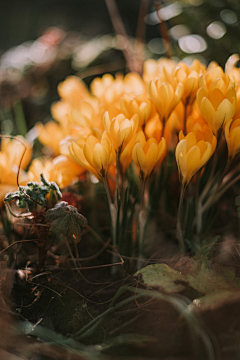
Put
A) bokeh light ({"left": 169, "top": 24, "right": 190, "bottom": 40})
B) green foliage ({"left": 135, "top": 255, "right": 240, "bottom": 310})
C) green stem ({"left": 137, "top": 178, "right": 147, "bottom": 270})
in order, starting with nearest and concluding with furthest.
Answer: green foliage ({"left": 135, "top": 255, "right": 240, "bottom": 310}) → green stem ({"left": 137, "top": 178, "right": 147, "bottom": 270}) → bokeh light ({"left": 169, "top": 24, "right": 190, "bottom": 40})

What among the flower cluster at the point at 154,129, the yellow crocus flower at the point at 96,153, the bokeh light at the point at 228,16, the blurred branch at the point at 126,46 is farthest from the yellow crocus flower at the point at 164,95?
the bokeh light at the point at 228,16

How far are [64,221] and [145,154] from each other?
0.54 feet

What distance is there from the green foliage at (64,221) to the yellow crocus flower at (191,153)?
184mm

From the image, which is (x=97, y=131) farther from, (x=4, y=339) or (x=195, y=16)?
(x=195, y=16)

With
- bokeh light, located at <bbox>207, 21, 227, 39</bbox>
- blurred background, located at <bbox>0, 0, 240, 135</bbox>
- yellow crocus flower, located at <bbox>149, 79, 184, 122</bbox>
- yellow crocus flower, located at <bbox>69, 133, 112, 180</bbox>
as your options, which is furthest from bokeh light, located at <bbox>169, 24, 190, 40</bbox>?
yellow crocus flower, located at <bbox>69, 133, 112, 180</bbox>

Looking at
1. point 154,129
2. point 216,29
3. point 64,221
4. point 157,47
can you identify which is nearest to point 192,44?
point 216,29

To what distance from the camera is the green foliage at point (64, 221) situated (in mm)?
454

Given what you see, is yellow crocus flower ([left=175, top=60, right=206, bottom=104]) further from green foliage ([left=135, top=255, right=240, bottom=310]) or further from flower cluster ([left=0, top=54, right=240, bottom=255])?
green foliage ([left=135, top=255, right=240, bottom=310])

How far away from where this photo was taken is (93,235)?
63cm

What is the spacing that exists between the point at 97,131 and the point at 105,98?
11cm

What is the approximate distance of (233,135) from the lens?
439 mm

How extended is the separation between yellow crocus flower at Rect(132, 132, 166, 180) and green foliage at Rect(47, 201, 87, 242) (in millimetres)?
128

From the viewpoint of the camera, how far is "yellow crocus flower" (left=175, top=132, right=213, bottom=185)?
16.8 inches

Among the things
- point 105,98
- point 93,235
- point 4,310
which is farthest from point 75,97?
point 4,310
